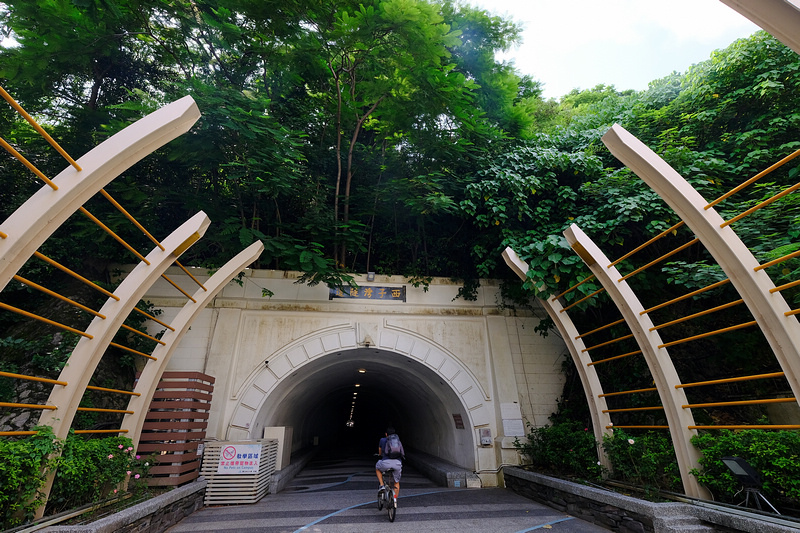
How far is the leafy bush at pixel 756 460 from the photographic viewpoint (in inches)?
163

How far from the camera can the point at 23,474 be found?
3.91 meters

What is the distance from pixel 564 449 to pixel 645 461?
2121 mm

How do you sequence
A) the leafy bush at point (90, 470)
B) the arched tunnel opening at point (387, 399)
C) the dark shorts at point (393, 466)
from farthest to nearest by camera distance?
the arched tunnel opening at point (387, 399)
the dark shorts at point (393, 466)
the leafy bush at point (90, 470)

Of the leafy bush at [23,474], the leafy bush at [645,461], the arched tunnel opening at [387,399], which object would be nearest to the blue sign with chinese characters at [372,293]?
the arched tunnel opening at [387,399]

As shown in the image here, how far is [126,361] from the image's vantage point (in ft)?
26.3

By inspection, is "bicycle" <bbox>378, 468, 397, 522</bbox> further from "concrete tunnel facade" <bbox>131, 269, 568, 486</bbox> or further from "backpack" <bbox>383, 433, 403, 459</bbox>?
"concrete tunnel facade" <bbox>131, 269, 568, 486</bbox>

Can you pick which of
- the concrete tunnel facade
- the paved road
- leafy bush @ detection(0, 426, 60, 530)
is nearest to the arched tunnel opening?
the concrete tunnel facade

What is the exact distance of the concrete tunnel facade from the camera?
345 inches

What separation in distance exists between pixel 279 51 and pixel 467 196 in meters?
5.10

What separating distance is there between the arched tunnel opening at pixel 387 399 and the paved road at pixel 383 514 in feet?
5.60

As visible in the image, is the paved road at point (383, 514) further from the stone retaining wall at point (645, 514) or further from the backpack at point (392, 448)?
the backpack at point (392, 448)

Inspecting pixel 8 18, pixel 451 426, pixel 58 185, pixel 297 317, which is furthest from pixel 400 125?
pixel 451 426

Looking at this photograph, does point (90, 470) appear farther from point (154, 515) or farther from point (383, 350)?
point (383, 350)

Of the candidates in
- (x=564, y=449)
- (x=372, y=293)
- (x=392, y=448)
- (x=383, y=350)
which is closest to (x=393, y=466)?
(x=392, y=448)
